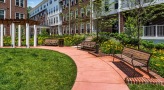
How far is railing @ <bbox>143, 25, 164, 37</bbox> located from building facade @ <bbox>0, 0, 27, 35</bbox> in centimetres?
2544

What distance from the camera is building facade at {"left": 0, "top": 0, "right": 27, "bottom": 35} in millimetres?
39031

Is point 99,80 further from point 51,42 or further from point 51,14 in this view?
point 51,14

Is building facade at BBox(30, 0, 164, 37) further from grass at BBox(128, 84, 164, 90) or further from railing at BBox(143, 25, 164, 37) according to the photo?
grass at BBox(128, 84, 164, 90)

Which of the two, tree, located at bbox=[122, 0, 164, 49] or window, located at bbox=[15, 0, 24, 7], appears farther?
window, located at bbox=[15, 0, 24, 7]

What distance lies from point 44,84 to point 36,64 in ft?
11.7

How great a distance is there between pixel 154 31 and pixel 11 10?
2822 centimetres

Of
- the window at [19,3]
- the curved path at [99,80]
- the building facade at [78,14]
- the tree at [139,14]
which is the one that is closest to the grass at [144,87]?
the curved path at [99,80]

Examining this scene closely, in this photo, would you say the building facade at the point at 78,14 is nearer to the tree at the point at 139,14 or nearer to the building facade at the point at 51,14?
the building facade at the point at 51,14

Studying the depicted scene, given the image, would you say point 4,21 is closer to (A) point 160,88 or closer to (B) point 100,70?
(B) point 100,70

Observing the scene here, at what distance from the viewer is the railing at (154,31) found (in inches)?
835

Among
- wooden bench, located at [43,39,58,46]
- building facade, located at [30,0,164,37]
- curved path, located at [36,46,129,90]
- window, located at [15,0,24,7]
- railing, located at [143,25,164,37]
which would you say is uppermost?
window, located at [15,0,24,7]

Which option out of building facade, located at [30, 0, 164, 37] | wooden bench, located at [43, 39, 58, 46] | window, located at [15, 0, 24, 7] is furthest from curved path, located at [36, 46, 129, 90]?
window, located at [15, 0, 24, 7]

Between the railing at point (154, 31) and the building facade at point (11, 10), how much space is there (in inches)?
1002

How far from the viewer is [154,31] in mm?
22375
